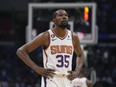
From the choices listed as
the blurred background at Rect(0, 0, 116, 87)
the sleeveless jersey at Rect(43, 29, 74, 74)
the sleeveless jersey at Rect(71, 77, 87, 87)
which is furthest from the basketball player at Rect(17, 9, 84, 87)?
the blurred background at Rect(0, 0, 116, 87)

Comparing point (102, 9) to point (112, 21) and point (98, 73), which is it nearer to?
point (112, 21)

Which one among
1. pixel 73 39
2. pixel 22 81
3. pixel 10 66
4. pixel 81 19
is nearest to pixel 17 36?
pixel 10 66

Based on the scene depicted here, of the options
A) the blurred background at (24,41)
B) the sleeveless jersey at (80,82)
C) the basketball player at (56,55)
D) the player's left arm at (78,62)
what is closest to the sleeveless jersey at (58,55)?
the basketball player at (56,55)

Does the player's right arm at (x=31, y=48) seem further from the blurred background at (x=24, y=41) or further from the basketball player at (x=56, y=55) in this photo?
the blurred background at (x=24, y=41)

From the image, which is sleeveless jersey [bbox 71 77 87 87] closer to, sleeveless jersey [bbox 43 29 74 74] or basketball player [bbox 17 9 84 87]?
basketball player [bbox 17 9 84 87]

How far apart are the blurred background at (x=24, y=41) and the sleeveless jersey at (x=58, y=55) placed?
11.8 metres

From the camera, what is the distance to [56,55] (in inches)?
257

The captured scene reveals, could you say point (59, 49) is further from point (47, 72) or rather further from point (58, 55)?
point (47, 72)

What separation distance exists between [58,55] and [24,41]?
15175mm

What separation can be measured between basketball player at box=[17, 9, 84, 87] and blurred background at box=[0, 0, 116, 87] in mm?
11733

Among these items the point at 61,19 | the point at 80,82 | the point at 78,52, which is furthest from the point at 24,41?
the point at 61,19

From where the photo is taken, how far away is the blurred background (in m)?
19.4

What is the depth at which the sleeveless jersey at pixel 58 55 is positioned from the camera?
21.3 feet

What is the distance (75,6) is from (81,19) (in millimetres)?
507
